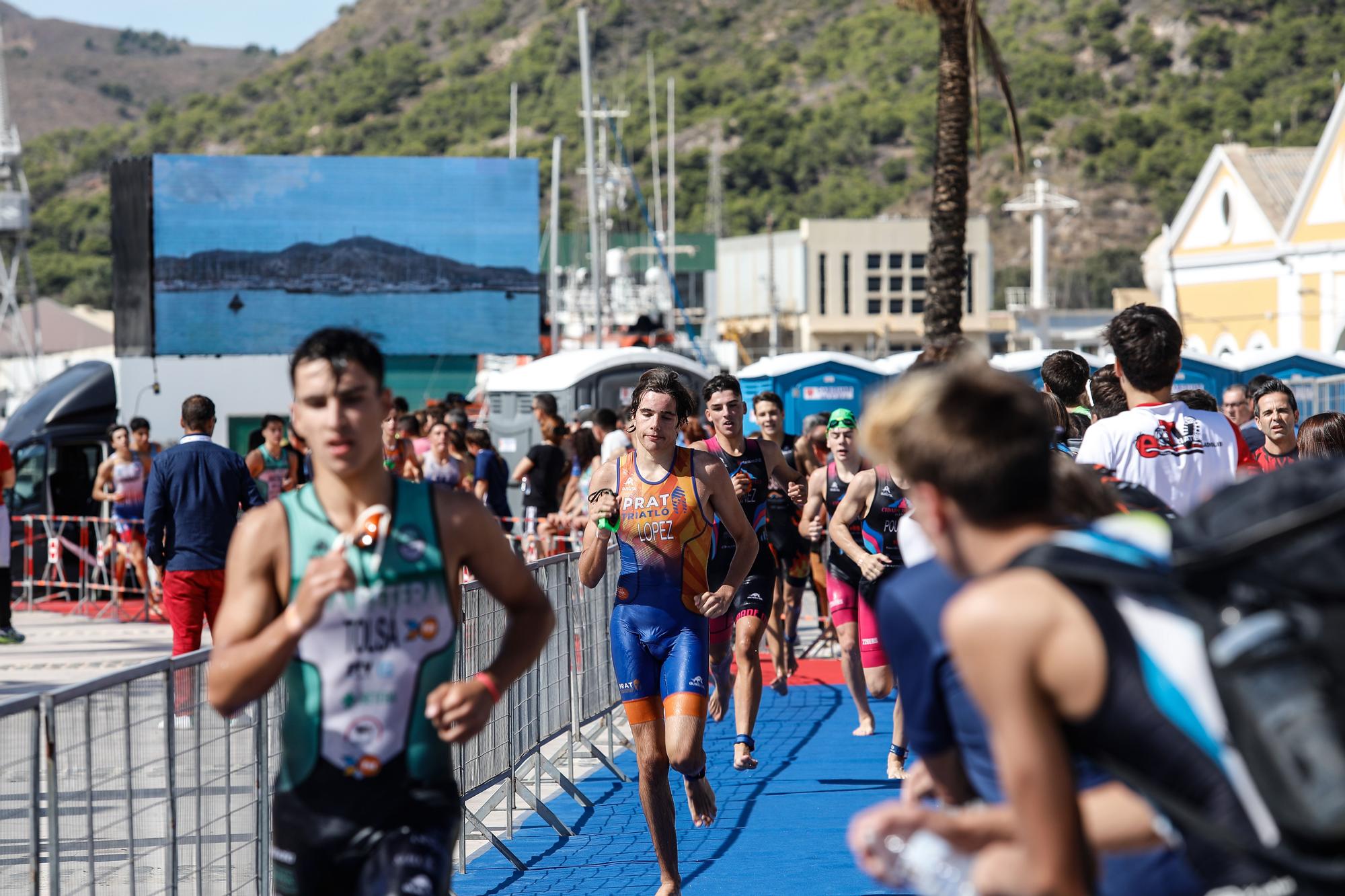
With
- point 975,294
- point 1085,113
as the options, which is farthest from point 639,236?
point 1085,113

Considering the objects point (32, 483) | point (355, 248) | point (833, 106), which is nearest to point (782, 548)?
point (32, 483)

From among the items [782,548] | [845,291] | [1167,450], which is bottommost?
[782,548]

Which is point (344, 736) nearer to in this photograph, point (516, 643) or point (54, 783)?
point (516, 643)

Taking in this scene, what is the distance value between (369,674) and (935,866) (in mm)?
1322

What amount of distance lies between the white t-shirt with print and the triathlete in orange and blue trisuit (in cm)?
186

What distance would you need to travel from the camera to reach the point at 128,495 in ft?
52.8

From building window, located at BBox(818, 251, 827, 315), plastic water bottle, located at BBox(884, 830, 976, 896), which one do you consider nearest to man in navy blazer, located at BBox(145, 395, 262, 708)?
plastic water bottle, located at BBox(884, 830, 976, 896)

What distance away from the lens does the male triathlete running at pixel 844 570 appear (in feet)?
29.8

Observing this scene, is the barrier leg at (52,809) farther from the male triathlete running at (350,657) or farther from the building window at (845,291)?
the building window at (845,291)

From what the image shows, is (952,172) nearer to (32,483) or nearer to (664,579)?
(32,483)

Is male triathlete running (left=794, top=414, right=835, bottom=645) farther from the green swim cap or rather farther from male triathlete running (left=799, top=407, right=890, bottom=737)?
the green swim cap

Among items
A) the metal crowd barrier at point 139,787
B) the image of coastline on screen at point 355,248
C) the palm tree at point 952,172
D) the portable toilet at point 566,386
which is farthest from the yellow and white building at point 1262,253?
the metal crowd barrier at point 139,787

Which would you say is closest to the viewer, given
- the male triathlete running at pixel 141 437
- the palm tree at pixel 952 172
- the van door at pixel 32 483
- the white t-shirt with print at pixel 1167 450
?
the white t-shirt with print at pixel 1167 450

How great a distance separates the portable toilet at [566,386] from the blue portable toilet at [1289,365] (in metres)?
6.93
